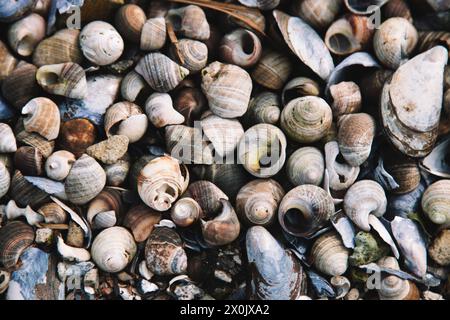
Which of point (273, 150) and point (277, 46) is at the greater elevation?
point (277, 46)

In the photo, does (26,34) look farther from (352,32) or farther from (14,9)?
(352,32)

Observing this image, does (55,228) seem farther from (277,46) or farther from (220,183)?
(277,46)

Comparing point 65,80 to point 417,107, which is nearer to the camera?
point 417,107

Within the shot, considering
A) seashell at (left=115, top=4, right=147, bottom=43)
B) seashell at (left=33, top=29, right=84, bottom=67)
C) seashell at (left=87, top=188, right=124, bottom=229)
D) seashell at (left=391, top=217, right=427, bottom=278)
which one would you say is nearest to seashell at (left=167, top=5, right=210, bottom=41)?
seashell at (left=115, top=4, right=147, bottom=43)

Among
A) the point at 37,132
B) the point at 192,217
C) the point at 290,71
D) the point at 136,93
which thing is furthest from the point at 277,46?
Result: the point at 37,132

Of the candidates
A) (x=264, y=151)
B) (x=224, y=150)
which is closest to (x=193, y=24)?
(x=224, y=150)

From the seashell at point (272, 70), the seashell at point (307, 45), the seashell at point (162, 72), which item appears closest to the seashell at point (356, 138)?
the seashell at point (307, 45)

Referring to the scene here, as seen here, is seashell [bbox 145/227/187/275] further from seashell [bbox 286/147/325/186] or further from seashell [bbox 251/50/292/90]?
seashell [bbox 251/50/292/90]
